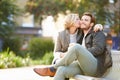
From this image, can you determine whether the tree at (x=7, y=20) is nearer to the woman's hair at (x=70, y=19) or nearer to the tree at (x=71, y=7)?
the tree at (x=71, y=7)

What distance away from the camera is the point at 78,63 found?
6844mm

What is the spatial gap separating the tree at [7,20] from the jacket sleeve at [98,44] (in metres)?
17.5

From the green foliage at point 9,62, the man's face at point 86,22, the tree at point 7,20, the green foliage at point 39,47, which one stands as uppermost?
the man's face at point 86,22

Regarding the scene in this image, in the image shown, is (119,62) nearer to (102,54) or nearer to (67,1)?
(102,54)

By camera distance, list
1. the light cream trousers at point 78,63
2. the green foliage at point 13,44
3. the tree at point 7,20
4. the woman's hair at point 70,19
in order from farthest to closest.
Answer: the green foliage at point 13,44, the tree at point 7,20, the woman's hair at point 70,19, the light cream trousers at point 78,63

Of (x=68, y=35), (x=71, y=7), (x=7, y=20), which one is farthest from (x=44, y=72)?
(x=7, y=20)

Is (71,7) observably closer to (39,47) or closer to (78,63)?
(39,47)

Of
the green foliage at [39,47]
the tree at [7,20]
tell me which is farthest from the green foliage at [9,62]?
the green foliage at [39,47]

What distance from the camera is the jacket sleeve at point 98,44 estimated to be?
6613 millimetres

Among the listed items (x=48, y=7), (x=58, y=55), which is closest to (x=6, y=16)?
(x=48, y=7)

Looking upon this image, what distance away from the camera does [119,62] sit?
22.6 ft

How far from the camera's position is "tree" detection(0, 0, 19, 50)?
79.4 feet

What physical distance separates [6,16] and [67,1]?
4.90m

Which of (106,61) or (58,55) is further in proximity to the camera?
(58,55)
